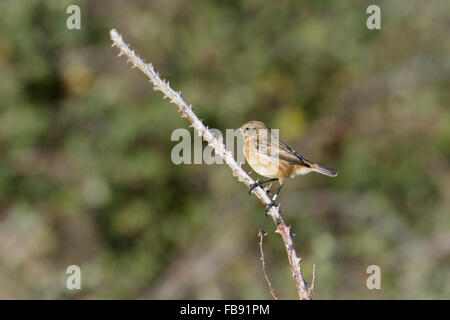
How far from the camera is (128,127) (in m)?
10.8

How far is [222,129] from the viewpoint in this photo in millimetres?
11039

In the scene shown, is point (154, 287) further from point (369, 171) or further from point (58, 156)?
point (369, 171)

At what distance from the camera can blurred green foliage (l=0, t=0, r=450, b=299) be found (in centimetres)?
1054

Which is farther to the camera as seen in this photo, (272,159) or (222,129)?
(222,129)

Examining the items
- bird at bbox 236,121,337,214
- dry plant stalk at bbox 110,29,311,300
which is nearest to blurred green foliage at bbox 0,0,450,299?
bird at bbox 236,121,337,214

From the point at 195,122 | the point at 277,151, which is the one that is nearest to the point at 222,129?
the point at 277,151

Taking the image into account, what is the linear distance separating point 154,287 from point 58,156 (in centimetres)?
301

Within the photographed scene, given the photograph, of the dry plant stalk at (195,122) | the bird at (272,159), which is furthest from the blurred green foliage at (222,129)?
the dry plant stalk at (195,122)

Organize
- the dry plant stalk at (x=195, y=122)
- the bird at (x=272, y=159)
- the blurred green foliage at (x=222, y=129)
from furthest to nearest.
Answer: the blurred green foliage at (x=222, y=129)
the bird at (x=272, y=159)
the dry plant stalk at (x=195, y=122)

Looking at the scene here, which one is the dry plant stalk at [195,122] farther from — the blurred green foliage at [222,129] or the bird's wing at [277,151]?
the blurred green foliage at [222,129]

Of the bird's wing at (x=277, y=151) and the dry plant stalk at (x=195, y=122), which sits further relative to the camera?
the bird's wing at (x=277, y=151)

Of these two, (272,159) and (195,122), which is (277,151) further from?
(195,122)

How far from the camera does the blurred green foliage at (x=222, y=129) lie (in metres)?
10.5

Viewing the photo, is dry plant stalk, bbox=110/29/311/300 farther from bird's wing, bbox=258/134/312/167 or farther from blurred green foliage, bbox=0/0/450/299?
blurred green foliage, bbox=0/0/450/299
